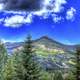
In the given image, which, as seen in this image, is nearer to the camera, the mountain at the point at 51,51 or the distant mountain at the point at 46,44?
the mountain at the point at 51,51

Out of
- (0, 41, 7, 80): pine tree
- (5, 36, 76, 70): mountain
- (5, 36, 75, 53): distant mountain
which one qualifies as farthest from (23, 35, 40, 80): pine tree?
(5, 36, 75, 53): distant mountain

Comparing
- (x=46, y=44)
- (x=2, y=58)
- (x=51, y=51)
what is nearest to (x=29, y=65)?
(x=2, y=58)

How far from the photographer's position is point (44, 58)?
122 ft

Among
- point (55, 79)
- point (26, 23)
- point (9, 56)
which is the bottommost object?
point (55, 79)

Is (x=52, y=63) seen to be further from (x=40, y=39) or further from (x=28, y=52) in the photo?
(x=28, y=52)

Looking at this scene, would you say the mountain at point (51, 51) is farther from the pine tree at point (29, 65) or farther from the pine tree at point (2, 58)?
the pine tree at point (29, 65)

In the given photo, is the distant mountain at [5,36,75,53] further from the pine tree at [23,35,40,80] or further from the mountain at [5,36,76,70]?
the pine tree at [23,35,40,80]

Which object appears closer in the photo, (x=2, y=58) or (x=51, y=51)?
(x=2, y=58)

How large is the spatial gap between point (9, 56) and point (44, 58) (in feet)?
13.7

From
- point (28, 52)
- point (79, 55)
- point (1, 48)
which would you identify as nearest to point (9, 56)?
point (1, 48)

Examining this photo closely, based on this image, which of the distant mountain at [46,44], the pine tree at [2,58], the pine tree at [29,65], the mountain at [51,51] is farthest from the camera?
the distant mountain at [46,44]

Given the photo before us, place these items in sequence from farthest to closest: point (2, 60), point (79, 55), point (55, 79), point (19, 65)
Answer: point (2, 60)
point (55, 79)
point (19, 65)
point (79, 55)

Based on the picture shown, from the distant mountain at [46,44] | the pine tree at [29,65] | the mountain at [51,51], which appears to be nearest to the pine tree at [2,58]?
the mountain at [51,51]

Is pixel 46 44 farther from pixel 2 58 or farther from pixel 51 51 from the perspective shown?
pixel 2 58
